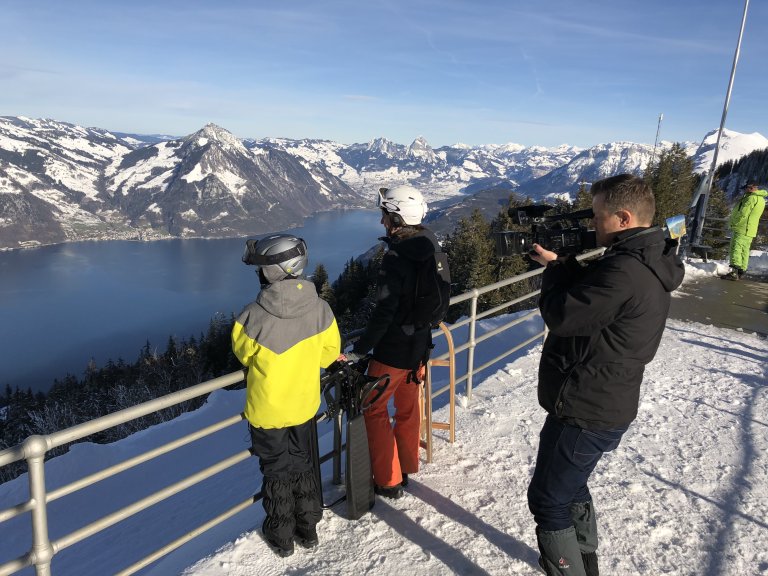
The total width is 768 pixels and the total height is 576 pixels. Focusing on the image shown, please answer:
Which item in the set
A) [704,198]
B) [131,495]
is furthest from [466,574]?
[704,198]

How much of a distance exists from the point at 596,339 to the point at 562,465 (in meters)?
0.74

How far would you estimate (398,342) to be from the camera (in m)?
3.57

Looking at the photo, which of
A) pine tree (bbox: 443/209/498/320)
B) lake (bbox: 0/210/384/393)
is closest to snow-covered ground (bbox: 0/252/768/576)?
pine tree (bbox: 443/209/498/320)

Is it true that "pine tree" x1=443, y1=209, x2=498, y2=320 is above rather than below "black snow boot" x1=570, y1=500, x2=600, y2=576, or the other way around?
below

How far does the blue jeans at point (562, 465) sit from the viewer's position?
8.46 ft

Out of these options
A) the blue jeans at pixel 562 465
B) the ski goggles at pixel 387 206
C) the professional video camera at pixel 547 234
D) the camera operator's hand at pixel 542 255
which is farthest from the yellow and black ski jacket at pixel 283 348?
the blue jeans at pixel 562 465

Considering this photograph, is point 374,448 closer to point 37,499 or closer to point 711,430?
point 37,499

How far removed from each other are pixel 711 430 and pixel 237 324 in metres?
5.21

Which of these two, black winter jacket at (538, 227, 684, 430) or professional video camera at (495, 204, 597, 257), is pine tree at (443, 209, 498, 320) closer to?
professional video camera at (495, 204, 597, 257)

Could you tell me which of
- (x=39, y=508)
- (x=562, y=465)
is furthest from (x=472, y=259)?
(x=39, y=508)

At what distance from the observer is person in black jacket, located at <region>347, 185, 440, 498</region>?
334 cm

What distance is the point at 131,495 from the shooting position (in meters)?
8.96

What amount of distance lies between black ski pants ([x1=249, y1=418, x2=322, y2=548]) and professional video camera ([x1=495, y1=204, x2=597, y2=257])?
1768 millimetres

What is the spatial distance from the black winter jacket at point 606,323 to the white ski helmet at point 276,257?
1432 mm
